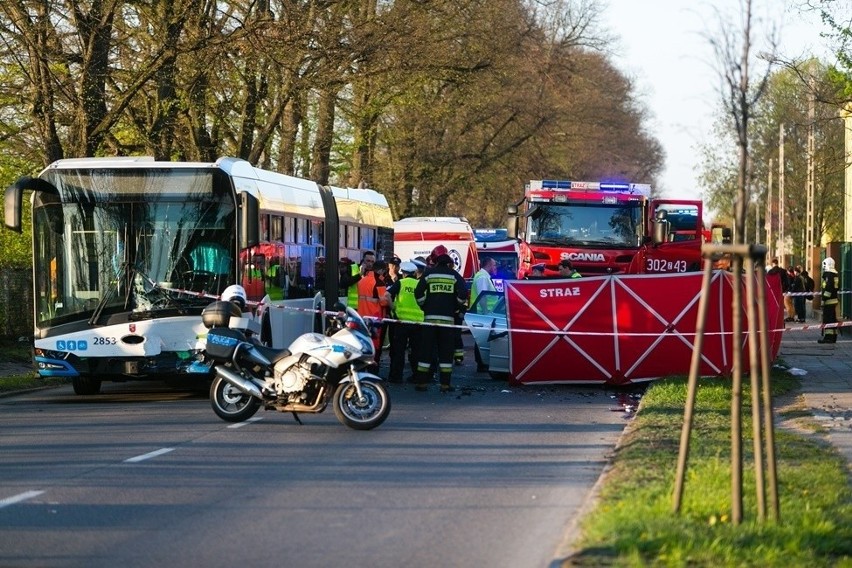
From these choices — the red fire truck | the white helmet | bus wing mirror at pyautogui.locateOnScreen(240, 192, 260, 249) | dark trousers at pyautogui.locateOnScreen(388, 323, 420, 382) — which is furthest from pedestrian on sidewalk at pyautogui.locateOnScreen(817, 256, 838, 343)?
the white helmet

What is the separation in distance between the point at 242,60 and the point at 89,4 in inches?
132

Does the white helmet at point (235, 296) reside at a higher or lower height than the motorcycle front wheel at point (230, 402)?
higher

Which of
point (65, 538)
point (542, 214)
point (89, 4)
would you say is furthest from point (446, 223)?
point (65, 538)

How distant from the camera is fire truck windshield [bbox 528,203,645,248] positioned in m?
28.5

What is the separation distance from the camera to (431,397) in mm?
17844

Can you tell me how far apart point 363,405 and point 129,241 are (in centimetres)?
492

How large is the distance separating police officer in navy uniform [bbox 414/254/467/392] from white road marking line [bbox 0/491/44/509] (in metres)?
9.06

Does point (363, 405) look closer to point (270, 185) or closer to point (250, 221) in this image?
point (250, 221)

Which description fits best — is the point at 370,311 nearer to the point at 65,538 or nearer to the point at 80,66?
the point at 80,66

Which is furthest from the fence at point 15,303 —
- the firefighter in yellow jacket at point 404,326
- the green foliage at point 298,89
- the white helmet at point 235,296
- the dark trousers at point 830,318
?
the dark trousers at point 830,318

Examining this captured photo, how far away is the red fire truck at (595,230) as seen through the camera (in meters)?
28.3

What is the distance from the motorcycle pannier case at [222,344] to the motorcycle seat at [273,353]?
9.5 inches

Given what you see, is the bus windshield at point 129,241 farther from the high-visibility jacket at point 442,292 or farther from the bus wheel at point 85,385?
the high-visibility jacket at point 442,292

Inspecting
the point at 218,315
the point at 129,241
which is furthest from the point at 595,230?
the point at 218,315
